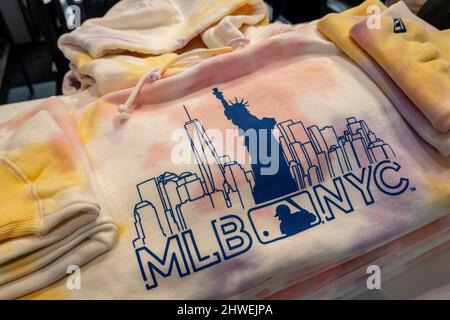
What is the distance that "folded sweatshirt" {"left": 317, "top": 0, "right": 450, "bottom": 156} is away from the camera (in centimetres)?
47

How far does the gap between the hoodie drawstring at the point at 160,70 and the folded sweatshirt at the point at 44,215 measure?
0.09m

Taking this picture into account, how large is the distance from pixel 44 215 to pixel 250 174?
21 centimetres

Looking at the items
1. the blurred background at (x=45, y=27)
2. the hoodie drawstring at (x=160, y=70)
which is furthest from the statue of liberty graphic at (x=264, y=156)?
the blurred background at (x=45, y=27)

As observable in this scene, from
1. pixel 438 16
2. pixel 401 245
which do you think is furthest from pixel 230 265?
pixel 438 16

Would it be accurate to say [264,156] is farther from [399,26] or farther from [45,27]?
[45,27]

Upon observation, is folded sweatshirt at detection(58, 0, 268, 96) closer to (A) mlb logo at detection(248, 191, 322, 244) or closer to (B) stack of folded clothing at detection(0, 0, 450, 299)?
(B) stack of folded clothing at detection(0, 0, 450, 299)

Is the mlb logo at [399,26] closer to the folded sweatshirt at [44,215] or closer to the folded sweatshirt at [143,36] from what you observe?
the folded sweatshirt at [143,36]

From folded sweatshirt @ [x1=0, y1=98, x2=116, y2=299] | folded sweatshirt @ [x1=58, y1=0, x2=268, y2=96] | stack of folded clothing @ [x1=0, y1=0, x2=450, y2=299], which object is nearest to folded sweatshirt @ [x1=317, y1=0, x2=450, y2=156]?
stack of folded clothing @ [x1=0, y1=0, x2=450, y2=299]

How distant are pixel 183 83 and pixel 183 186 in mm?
166

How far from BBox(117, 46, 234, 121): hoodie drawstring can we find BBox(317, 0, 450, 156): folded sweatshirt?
0.51ft

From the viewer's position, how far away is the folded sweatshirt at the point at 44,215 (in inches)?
14.5

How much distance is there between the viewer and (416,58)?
1.63 ft

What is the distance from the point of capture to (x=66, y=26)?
2.87 feet
